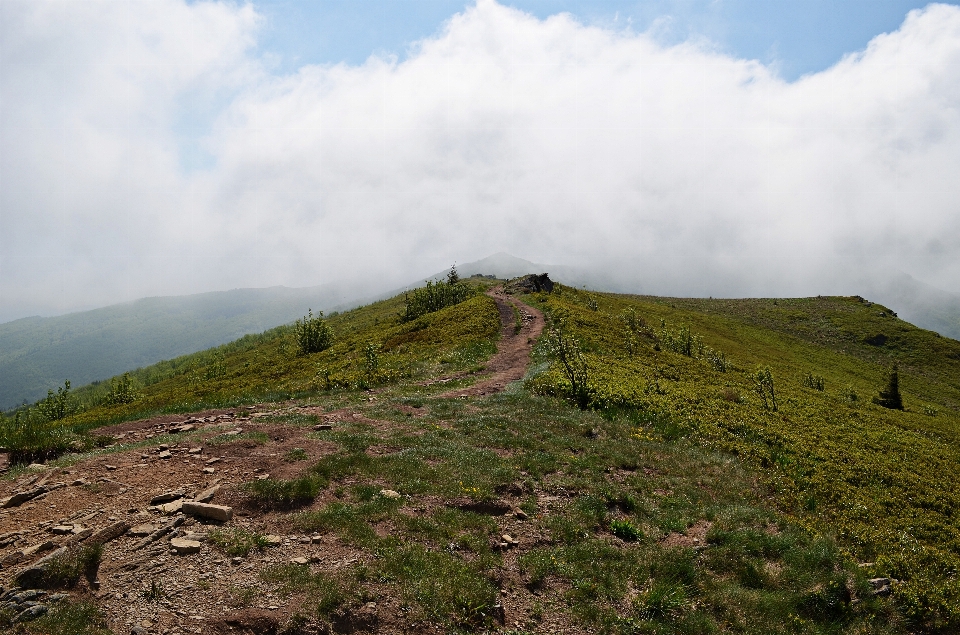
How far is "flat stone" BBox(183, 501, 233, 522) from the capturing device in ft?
37.3

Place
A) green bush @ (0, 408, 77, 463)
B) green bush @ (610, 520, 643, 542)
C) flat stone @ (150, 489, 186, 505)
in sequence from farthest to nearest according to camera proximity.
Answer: green bush @ (0, 408, 77, 463) < green bush @ (610, 520, 643, 542) < flat stone @ (150, 489, 186, 505)

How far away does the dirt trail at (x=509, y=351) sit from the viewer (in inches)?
1234

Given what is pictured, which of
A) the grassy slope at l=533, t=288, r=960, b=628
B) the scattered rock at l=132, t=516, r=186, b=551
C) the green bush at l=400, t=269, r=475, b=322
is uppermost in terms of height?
the green bush at l=400, t=269, r=475, b=322

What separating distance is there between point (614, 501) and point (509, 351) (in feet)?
88.0

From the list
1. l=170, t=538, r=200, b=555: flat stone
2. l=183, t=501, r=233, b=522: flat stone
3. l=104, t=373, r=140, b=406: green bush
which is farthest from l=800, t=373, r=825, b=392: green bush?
l=104, t=373, r=140, b=406: green bush

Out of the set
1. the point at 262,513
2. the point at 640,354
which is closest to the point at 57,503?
the point at 262,513

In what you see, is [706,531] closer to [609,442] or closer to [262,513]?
[609,442]

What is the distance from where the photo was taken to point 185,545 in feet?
32.4

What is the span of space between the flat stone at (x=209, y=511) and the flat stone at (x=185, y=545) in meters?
1.25

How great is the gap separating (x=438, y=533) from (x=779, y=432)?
21997 mm

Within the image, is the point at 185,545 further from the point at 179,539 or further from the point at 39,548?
the point at 39,548

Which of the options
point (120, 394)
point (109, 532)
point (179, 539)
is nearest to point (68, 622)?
point (179, 539)

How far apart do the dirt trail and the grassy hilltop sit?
1.65 metres

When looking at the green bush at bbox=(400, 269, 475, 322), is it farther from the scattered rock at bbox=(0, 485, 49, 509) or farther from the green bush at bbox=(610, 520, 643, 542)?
the green bush at bbox=(610, 520, 643, 542)
